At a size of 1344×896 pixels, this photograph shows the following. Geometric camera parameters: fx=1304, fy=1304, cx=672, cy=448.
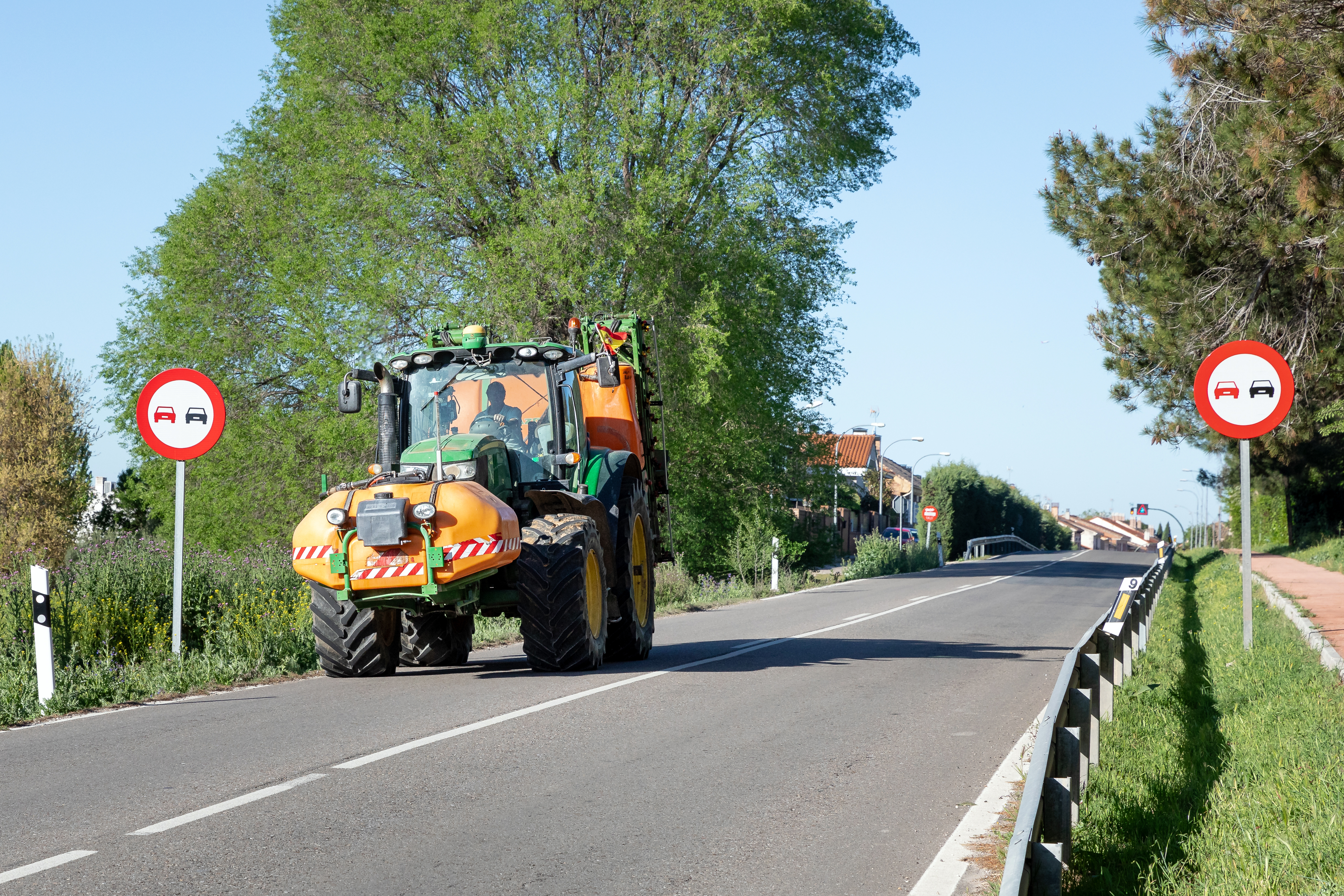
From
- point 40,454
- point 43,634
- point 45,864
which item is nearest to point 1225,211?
point 43,634

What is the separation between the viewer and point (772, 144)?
1198 inches

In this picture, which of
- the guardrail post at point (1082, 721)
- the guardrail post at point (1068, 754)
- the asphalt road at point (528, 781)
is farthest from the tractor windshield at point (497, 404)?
the guardrail post at point (1068, 754)

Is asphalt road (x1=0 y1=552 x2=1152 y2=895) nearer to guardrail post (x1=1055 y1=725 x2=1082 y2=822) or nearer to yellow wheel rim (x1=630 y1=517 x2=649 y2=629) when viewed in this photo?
guardrail post (x1=1055 y1=725 x2=1082 y2=822)

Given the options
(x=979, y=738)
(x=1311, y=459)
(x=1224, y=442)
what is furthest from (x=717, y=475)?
(x=979, y=738)

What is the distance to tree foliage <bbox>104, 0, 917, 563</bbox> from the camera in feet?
88.9

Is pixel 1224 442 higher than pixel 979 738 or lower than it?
higher

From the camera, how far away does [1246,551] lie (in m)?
12.2

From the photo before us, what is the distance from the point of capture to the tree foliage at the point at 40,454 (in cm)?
3192

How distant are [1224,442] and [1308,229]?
2018 cm

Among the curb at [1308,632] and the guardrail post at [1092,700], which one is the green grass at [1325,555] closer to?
the curb at [1308,632]

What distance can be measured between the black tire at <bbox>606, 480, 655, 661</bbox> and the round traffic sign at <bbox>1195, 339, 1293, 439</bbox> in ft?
18.2

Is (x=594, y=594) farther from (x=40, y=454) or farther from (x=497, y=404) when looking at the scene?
(x=40, y=454)

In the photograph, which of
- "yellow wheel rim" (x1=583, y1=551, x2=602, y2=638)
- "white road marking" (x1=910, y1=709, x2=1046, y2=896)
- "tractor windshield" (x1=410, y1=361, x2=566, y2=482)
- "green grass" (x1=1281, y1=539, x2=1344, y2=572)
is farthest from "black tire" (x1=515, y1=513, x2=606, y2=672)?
"green grass" (x1=1281, y1=539, x2=1344, y2=572)

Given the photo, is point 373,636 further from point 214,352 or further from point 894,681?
point 214,352
